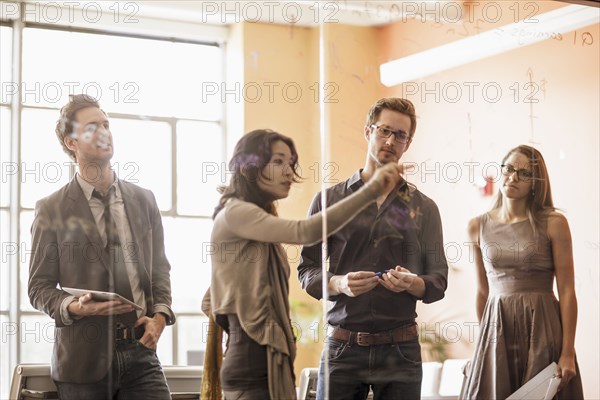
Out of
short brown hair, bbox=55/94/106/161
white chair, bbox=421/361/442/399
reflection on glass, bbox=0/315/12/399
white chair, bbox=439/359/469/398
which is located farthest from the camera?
white chair, bbox=439/359/469/398

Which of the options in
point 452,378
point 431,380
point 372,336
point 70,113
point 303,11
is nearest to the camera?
point 70,113

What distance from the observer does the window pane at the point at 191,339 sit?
8.54ft

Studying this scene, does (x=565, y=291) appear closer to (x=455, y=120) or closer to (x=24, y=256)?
(x=455, y=120)

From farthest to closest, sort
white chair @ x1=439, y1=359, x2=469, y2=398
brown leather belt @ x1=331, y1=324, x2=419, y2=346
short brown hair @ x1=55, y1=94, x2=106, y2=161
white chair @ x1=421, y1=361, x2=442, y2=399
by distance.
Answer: white chair @ x1=439, y1=359, x2=469, y2=398 < white chair @ x1=421, y1=361, x2=442, y2=399 < brown leather belt @ x1=331, y1=324, x2=419, y2=346 < short brown hair @ x1=55, y1=94, x2=106, y2=161

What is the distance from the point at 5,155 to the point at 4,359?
52cm

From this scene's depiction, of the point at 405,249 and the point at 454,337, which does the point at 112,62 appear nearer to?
the point at 405,249

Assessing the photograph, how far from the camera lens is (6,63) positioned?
2.53 meters

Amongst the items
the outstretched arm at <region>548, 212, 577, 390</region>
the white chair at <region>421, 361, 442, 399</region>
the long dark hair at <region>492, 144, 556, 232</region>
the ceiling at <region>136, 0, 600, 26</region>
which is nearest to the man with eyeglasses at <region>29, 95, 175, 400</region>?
the ceiling at <region>136, 0, 600, 26</region>

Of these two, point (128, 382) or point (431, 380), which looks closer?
point (128, 382)

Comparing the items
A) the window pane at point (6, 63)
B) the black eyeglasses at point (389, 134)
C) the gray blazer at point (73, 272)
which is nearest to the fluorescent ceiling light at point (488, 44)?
the black eyeglasses at point (389, 134)

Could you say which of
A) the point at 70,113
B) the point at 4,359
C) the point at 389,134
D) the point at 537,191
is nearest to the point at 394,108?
the point at 389,134

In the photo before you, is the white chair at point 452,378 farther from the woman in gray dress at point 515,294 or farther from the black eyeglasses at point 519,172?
the black eyeglasses at point 519,172

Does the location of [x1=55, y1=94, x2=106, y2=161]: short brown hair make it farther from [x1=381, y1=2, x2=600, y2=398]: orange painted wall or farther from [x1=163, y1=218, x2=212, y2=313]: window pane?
[x1=381, y1=2, x2=600, y2=398]: orange painted wall

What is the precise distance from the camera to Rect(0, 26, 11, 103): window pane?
2.53 metres
